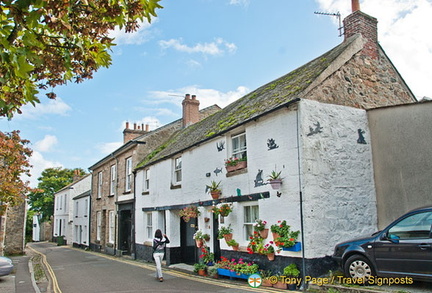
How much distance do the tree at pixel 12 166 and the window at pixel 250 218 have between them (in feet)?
35.5

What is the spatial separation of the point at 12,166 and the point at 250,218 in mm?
12141

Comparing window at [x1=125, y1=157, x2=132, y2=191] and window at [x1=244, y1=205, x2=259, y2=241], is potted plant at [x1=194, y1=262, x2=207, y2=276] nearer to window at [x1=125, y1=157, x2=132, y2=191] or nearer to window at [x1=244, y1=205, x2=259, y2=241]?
window at [x1=244, y1=205, x2=259, y2=241]

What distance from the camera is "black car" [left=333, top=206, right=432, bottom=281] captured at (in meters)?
7.19

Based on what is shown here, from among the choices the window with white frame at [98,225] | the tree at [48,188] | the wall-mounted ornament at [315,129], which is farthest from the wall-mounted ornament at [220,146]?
the tree at [48,188]

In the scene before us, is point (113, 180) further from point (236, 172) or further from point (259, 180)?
point (259, 180)

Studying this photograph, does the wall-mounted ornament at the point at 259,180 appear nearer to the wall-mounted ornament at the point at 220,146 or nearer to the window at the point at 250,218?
the window at the point at 250,218

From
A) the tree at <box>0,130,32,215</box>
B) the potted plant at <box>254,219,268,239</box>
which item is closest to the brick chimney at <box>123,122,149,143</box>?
the tree at <box>0,130,32,215</box>

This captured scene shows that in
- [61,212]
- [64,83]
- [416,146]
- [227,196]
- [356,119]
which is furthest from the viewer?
[61,212]

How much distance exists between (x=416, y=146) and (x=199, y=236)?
7.91 metres

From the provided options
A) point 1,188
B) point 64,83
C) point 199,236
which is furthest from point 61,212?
point 64,83

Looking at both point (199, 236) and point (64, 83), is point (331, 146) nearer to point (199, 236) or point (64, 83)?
point (199, 236)

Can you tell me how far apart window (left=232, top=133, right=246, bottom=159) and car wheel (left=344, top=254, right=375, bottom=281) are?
16.3 feet

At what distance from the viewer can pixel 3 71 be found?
488cm

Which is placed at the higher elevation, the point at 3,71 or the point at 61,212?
the point at 3,71
